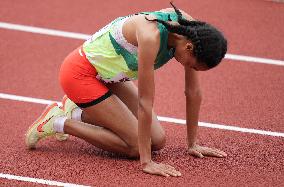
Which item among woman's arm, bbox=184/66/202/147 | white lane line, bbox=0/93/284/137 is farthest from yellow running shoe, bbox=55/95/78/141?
woman's arm, bbox=184/66/202/147

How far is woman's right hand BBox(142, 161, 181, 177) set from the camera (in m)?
4.99

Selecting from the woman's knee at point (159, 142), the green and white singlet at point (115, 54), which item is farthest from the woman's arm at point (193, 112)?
the green and white singlet at point (115, 54)

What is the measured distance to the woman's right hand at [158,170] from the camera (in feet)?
16.4

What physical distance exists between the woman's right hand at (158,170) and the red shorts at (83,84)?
0.60 m

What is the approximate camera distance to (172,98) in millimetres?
6656

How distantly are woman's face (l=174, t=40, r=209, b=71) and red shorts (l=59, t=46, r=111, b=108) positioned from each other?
0.71 meters

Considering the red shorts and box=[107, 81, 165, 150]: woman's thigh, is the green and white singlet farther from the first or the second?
box=[107, 81, 165, 150]: woman's thigh

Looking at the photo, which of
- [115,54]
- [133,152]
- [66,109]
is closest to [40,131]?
[66,109]

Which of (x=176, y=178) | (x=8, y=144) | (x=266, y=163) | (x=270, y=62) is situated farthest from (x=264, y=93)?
(x=8, y=144)

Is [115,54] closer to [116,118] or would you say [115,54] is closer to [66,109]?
[116,118]

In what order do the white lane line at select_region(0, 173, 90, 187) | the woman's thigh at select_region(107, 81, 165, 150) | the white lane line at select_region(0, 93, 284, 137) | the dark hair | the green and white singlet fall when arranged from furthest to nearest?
the white lane line at select_region(0, 93, 284, 137), the woman's thigh at select_region(107, 81, 165, 150), the green and white singlet, the white lane line at select_region(0, 173, 90, 187), the dark hair

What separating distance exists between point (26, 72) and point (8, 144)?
1669 millimetres

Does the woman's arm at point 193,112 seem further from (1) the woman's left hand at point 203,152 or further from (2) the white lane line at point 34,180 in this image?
(2) the white lane line at point 34,180

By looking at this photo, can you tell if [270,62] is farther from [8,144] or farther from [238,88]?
[8,144]
